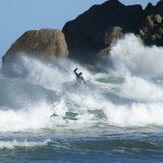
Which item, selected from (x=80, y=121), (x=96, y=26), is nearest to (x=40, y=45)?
(x=96, y=26)

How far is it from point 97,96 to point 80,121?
6.03m

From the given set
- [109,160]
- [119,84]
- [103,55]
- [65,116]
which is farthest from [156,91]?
[109,160]

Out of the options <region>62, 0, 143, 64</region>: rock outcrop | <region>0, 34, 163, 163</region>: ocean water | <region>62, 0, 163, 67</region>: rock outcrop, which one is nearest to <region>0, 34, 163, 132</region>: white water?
<region>0, 34, 163, 163</region>: ocean water

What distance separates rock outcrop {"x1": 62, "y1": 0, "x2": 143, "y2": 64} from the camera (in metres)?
54.6

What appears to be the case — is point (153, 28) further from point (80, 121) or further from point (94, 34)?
point (80, 121)

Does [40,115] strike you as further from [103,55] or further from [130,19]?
[130,19]

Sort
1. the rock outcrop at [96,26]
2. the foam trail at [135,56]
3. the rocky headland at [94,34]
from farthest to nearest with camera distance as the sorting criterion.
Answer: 1. the rock outcrop at [96,26]
2. the rocky headland at [94,34]
3. the foam trail at [135,56]

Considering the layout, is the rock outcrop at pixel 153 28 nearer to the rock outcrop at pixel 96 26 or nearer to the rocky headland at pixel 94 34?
the rocky headland at pixel 94 34

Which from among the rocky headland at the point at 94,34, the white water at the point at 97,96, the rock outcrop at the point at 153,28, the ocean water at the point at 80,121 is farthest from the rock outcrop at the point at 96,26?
the ocean water at the point at 80,121

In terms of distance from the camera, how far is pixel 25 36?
172ft

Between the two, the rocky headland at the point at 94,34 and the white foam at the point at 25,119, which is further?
the rocky headland at the point at 94,34

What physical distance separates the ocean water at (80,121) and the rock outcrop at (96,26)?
10.2 m

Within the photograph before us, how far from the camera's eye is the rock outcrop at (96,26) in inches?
2148

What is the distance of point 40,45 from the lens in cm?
5147
